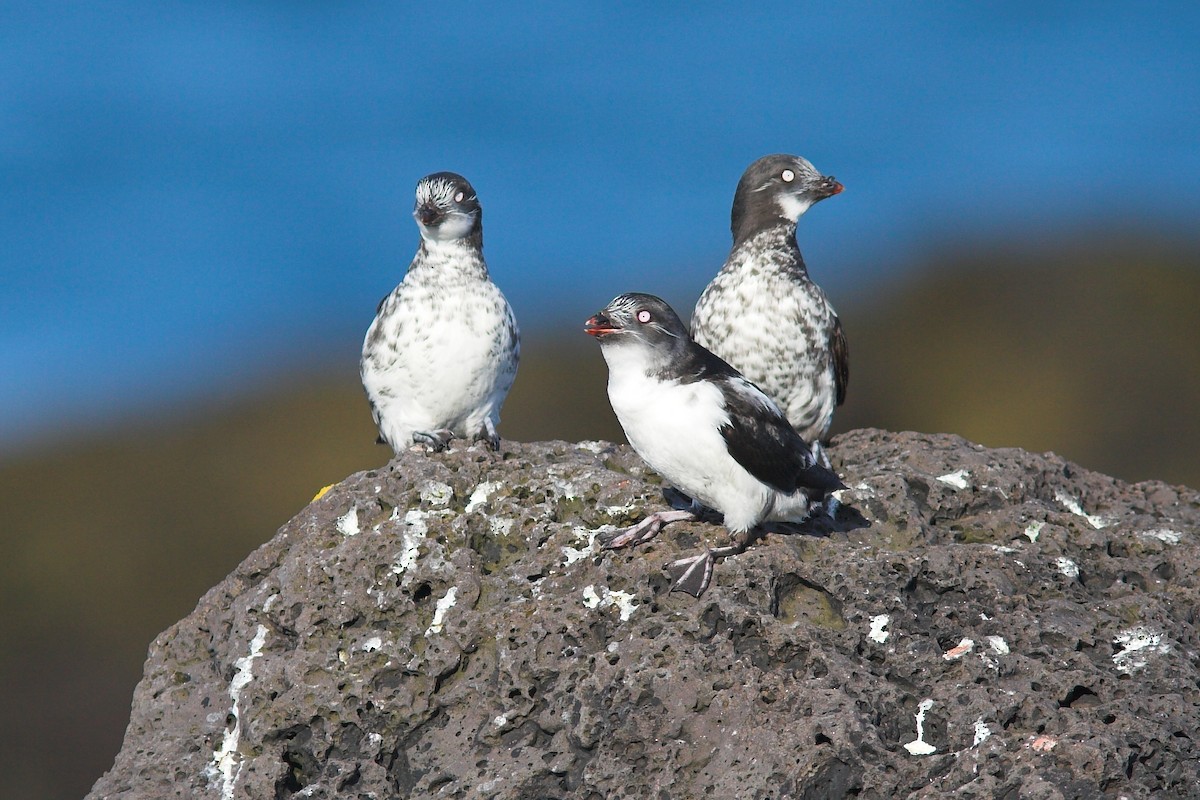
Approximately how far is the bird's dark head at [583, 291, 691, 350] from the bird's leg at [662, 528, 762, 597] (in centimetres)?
96

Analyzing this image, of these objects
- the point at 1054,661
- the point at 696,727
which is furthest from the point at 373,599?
the point at 1054,661

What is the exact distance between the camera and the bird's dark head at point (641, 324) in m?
6.49

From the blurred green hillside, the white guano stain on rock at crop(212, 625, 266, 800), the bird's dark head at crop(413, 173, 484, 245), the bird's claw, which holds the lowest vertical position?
the blurred green hillside

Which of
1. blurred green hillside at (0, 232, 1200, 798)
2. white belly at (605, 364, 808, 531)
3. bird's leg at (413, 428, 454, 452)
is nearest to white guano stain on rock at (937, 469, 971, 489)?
white belly at (605, 364, 808, 531)

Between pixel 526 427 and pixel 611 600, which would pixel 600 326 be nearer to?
pixel 611 600

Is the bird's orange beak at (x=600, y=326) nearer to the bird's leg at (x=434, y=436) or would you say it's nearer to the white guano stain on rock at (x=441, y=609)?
the white guano stain on rock at (x=441, y=609)

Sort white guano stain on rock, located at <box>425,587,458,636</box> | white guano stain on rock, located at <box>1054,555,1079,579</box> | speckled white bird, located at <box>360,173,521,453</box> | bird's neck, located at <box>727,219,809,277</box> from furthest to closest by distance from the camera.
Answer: bird's neck, located at <box>727,219,809,277</box>, speckled white bird, located at <box>360,173,521,453</box>, white guano stain on rock, located at <box>1054,555,1079,579</box>, white guano stain on rock, located at <box>425,587,458,636</box>

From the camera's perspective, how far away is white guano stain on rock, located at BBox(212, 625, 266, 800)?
6148 millimetres

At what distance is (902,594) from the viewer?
614 centimetres

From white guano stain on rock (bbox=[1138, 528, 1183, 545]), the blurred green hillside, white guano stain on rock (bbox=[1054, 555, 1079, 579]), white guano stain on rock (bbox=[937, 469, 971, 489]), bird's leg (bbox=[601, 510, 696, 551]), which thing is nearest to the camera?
bird's leg (bbox=[601, 510, 696, 551])

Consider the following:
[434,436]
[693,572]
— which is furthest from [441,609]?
[434,436]

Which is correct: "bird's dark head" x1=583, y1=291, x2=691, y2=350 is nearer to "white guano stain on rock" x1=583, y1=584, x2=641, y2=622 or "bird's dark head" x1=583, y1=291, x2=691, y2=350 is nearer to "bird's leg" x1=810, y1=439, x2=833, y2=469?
"white guano stain on rock" x1=583, y1=584, x2=641, y2=622

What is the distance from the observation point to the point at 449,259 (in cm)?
820

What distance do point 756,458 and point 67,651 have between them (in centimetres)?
1251
